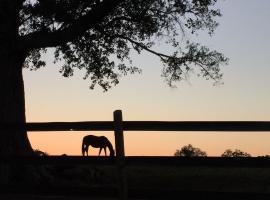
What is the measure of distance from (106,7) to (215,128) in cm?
862

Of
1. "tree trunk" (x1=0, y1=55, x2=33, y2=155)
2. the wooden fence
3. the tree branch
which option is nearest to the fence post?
the wooden fence

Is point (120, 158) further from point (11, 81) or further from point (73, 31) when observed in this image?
point (11, 81)

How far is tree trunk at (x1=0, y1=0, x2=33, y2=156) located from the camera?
1867 centimetres

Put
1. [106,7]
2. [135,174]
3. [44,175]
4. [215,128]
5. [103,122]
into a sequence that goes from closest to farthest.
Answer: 1. [215,128]
2. [103,122]
3. [106,7]
4. [44,175]
5. [135,174]

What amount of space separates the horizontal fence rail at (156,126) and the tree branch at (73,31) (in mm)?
6670

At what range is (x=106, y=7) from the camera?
61.0 ft

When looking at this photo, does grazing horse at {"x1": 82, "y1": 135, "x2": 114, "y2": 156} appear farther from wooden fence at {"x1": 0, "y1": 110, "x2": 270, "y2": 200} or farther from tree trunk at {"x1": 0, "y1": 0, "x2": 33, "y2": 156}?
wooden fence at {"x1": 0, "y1": 110, "x2": 270, "y2": 200}

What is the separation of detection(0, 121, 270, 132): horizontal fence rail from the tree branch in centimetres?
667

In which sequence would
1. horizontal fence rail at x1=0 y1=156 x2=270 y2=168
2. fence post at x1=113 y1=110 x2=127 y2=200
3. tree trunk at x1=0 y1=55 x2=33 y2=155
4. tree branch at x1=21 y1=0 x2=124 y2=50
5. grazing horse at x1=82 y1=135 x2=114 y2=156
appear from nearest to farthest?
horizontal fence rail at x1=0 y1=156 x2=270 y2=168 → fence post at x1=113 y1=110 x2=127 y2=200 → tree branch at x1=21 y1=0 x2=124 y2=50 → tree trunk at x1=0 y1=55 x2=33 y2=155 → grazing horse at x1=82 y1=135 x2=114 y2=156

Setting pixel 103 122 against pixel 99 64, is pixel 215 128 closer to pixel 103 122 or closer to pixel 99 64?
pixel 103 122

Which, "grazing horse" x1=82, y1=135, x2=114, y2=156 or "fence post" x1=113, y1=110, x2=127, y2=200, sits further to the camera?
"grazing horse" x1=82, y1=135, x2=114, y2=156

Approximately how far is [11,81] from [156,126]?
10707mm

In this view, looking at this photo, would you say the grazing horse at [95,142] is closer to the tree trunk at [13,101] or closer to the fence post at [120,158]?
the tree trunk at [13,101]

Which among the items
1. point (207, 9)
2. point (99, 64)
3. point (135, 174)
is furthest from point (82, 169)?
point (207, 9)
